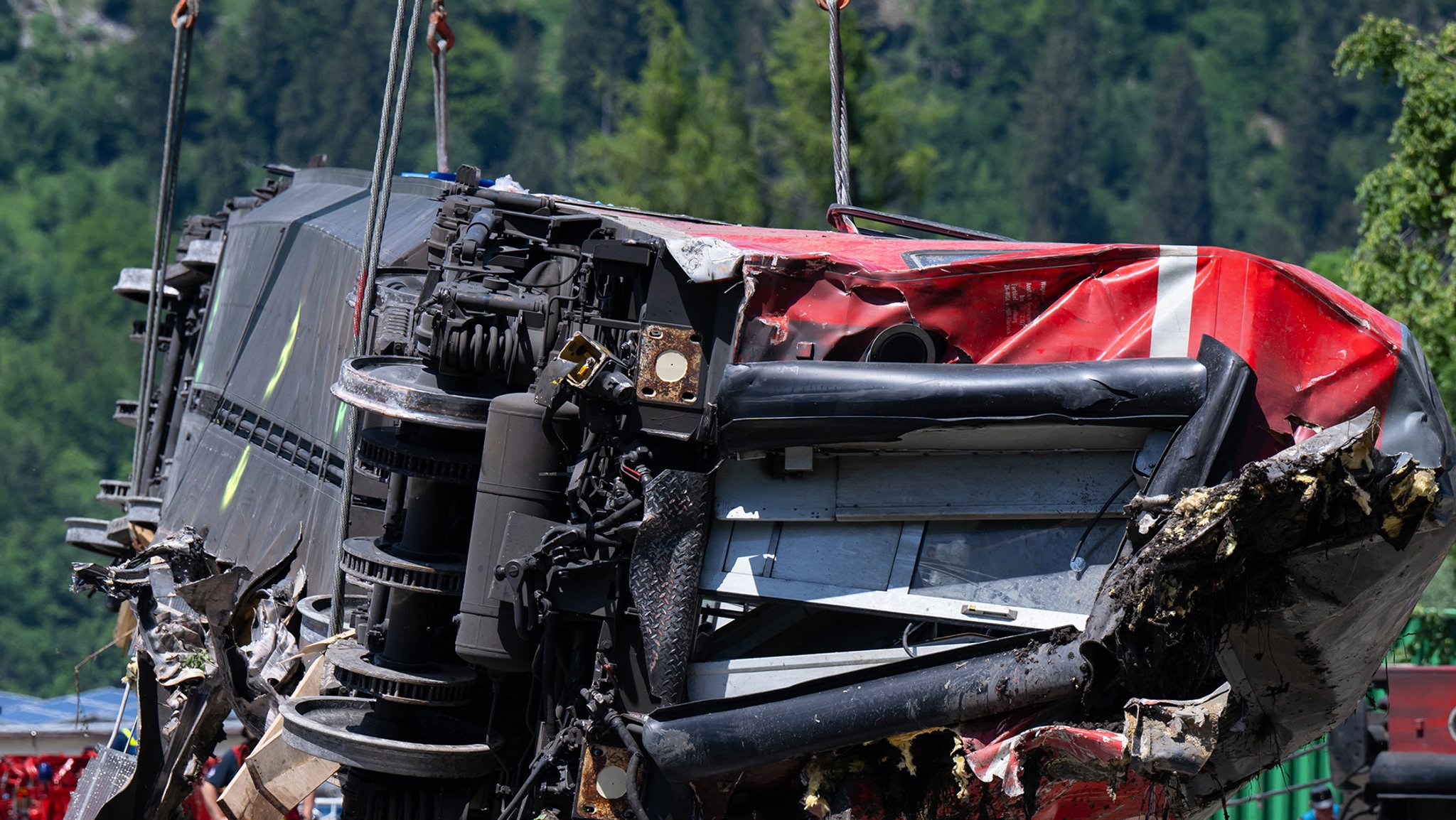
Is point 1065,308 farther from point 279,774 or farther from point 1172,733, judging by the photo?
point 279,774

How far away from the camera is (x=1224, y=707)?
720cm

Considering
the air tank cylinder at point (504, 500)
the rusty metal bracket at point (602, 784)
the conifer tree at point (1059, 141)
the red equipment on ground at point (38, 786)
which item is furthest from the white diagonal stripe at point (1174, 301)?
the conifer tree at point (1059, 141)

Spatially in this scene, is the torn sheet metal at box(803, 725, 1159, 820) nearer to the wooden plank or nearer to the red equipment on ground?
the wooden plank

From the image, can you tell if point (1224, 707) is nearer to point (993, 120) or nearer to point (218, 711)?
point (218, 711)

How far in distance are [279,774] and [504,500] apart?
10.4 feet

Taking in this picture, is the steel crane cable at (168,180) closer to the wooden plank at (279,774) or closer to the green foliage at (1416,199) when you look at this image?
the wooden plank at (279,774)

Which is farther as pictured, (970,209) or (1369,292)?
(970,209)

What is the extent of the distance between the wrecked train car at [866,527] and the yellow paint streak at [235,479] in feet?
17.1

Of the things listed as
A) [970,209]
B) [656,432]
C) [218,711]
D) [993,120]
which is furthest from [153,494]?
[993,120]

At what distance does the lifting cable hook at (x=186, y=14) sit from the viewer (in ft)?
53.5

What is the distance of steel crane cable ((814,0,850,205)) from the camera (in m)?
12.2

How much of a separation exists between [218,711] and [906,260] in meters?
6.16

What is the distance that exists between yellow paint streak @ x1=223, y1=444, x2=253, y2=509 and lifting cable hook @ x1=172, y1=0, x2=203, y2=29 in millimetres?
4074

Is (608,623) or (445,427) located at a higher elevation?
(445,427)
